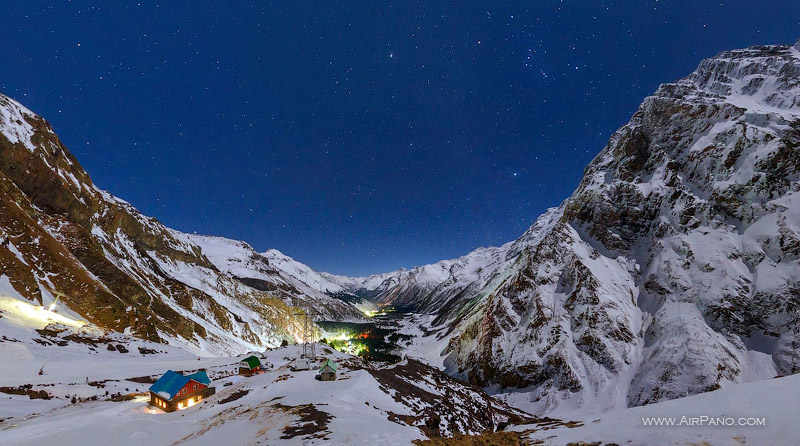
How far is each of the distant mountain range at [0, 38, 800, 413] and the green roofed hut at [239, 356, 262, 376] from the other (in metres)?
34.4

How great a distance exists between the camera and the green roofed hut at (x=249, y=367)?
4788 cm

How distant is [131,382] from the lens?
3812cm

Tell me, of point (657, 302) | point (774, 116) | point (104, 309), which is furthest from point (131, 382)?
point (774, 116)

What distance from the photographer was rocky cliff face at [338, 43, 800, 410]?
164ft

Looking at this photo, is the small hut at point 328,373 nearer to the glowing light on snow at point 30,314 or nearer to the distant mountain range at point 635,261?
the distant mountain range at point 635,261

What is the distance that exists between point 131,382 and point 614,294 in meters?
81.6

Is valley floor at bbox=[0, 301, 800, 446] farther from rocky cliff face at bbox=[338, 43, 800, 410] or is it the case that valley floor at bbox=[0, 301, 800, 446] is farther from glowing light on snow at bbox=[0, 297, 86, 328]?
rocky cliff face at bbox=[338, 43, 800, 410]

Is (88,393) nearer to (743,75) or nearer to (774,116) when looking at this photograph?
(774,116)

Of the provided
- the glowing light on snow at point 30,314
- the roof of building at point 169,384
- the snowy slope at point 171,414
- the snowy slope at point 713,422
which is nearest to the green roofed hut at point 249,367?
the snowy slope at point 171,414

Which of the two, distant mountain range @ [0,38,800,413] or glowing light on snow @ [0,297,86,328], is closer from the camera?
glowing light on snow @ [0,297,86,328]

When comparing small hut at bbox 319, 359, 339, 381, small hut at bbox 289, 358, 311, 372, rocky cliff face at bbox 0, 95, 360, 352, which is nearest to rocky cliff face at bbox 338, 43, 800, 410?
small hut at bbox 289, 358, 311, 372

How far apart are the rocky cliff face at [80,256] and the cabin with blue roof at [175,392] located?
41.9m

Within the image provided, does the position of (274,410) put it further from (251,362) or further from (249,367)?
(251,362)

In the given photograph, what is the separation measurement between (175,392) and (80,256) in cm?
6920
